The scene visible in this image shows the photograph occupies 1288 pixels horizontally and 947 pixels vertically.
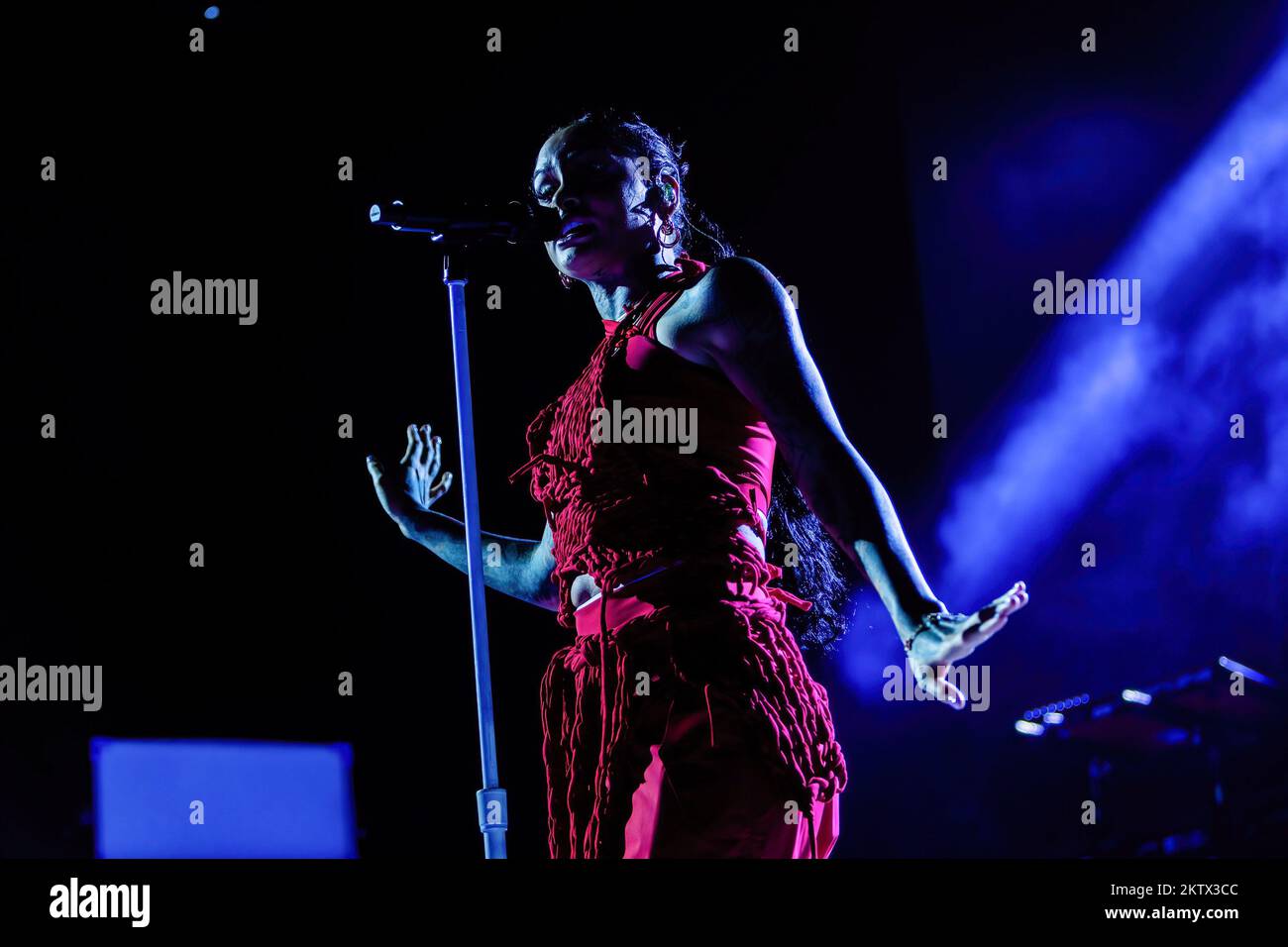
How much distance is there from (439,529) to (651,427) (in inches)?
26.0

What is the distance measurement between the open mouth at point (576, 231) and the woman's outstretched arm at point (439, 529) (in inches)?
17.0

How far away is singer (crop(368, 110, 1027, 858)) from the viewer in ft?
5.31

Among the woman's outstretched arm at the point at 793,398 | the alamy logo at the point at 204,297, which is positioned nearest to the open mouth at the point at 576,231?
the woman's outstretched arm at the point at 793,398

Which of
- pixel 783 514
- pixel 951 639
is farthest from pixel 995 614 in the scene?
pixel 783 514

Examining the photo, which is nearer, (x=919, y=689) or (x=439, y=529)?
(x=439, y=529)

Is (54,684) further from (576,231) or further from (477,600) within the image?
(576,231)

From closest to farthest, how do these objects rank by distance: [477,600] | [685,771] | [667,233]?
1. [685,771]
2. [477,600]
3. [667,233]

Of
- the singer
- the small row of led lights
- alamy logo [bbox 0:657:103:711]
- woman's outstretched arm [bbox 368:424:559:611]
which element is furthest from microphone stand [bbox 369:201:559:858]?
the small row of led lights

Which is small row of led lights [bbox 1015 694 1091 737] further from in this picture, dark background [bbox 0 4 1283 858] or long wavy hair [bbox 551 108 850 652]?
long wavy hair [bbox 551 108 850 652]
